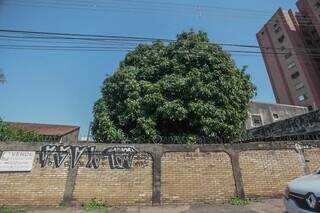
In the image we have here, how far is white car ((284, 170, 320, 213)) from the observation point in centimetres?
381

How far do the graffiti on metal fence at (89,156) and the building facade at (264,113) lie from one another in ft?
63.2

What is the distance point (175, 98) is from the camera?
12.2 metres

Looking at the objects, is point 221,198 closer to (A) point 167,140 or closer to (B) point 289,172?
(B) point 289,172

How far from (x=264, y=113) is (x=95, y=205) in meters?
23.3

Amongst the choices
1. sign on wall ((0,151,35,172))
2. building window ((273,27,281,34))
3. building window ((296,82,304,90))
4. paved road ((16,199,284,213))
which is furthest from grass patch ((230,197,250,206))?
building window ((273,27,281,34))

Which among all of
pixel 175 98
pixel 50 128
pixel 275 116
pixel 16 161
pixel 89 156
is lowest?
pixel 16 161

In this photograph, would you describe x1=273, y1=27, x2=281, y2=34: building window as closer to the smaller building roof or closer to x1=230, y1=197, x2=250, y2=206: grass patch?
the smaller building roof

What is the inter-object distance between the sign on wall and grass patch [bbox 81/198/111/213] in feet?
7.17

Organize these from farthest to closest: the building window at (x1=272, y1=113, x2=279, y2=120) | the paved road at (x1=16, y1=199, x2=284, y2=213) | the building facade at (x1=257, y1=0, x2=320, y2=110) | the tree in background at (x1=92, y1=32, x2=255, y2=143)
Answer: the building facade at (x1=257, y1=0, x2=320, y2=110), the building window at (x1=272, y1=113, x2=279, y2=120), the tree in background at (x1=92, y1=32, x2=255, y2=143), the paved road at (x1=16, y1=199, x2=284, y2=213)

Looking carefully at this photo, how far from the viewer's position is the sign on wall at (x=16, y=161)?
26.8ft

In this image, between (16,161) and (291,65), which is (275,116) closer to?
(291,65)

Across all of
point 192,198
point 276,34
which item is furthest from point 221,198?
point 276,34

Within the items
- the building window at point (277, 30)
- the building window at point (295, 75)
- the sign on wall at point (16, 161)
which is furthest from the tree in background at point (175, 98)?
the building window at point (277, 30)

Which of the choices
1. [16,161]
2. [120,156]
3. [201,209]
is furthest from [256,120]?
[16,161]
